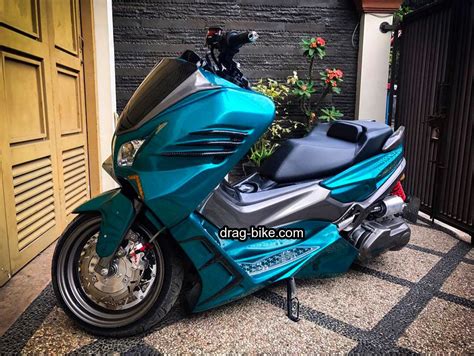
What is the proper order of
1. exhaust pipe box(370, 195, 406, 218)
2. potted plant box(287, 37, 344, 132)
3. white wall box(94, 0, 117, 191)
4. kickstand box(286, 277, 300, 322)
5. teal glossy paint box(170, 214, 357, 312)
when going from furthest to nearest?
potted plant box(287, 37, 344, 132) → white wall box(94, 0, 117, 191) → exhaust pipe box(370, 195, 406, 218) → kickstand box(286, 277, 300, 322) → teal glossy paint box(170, 214, 357, 312)

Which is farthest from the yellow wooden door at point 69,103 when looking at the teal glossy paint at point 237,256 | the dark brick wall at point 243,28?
the teal glossy paint at point 237,256

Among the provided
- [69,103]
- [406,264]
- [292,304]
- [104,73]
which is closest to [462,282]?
[406,264]

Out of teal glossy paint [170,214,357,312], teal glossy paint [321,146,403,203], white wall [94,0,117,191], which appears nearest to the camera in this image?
teal glossy paint [170,214,357,312]

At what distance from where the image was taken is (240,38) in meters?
1.50

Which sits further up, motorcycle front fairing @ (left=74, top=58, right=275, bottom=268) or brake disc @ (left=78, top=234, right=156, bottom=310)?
motorcycle front fairing @ (left=74, top=58, right=275, bottom=268)

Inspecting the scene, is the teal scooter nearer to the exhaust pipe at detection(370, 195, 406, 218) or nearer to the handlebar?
the handlebar

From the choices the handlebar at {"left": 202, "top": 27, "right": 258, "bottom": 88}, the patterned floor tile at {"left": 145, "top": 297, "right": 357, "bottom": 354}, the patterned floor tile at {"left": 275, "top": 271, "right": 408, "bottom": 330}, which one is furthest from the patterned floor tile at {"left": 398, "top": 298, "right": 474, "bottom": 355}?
the handlebar at {"left": 202, "top": 27, "right": 258, "bottom": 88}

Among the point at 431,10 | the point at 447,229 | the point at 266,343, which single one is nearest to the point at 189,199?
the point at 266,343

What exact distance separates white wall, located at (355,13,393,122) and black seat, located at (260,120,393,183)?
2244 millimetres

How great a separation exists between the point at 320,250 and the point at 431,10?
102 inches

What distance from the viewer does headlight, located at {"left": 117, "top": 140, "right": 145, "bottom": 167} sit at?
1.42 metres

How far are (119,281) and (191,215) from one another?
422 mm

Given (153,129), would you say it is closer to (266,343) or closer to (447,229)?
(266,343)

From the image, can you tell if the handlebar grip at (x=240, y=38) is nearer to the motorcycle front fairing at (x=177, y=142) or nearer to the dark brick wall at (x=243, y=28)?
the motorcycle front fairing at (x=177, y=142)
